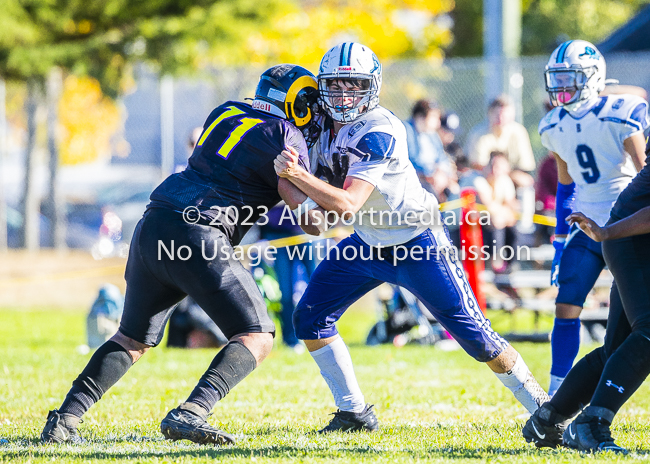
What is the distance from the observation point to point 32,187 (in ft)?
46.2

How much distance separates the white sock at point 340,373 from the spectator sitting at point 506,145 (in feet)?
17.3

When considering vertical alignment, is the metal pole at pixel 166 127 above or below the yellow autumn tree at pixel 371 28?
below

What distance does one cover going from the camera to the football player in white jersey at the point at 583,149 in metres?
4.83

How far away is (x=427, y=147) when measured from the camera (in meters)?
8.33

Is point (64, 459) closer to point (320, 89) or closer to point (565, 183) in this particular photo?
point (320, 89)

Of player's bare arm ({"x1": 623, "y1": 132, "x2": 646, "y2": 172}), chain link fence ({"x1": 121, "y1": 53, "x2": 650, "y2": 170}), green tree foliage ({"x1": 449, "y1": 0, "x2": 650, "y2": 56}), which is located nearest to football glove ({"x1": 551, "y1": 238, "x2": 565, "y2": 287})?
player's bare arm ({"x1": 623, "y1": 132, "x2": 646, "y2": 172})

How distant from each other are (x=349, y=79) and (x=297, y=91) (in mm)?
265

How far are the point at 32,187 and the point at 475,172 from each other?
836cm

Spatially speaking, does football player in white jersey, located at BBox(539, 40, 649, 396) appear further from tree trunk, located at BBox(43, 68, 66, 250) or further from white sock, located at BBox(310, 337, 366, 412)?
tree trunk, located at BBox(43, 68, 66, 250)

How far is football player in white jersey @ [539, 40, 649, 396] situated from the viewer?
15.9 ft

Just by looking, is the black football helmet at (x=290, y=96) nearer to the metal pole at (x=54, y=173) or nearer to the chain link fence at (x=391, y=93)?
the chain link fence at (x=391, y=93)

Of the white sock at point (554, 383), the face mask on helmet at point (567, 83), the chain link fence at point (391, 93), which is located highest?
the chain link fence at point (391, 93)

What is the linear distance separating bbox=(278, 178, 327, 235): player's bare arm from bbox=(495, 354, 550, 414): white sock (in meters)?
1.23

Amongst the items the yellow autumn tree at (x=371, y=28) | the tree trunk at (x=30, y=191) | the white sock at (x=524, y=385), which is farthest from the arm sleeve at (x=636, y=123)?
the yellow autumn tree at (x=371, y=28)
